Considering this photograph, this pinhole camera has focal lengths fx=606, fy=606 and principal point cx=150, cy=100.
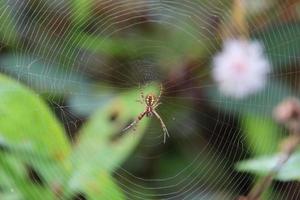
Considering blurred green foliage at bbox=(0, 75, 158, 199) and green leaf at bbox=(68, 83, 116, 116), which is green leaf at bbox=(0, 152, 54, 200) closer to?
blurred green foliage at bbox=(0, 75, 158, 199)

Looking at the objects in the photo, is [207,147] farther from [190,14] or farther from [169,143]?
[190,14]

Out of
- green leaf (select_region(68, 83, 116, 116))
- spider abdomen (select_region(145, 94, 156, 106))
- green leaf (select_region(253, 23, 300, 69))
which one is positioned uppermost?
green leaf (select_region(253, 23, 300, 69))

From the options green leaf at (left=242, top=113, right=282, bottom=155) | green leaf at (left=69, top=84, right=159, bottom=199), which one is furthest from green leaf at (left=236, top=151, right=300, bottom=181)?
green leaf at (left=69, top=84, right=159, bottom=199)

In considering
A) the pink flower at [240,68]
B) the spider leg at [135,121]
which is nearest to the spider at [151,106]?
the spider leg at [135,121]

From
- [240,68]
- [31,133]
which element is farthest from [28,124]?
[240,68]

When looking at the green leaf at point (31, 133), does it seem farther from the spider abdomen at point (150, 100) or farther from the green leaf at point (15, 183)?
the spider abdomen at point (150, 100)

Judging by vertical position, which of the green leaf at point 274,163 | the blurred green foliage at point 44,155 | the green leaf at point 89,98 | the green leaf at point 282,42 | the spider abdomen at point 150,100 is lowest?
the green leaf at point 274,163

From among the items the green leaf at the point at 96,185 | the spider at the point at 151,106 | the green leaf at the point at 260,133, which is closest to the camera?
the green leaf at the point at 96,185

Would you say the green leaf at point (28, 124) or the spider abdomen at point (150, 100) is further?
the spider abdomen at point (150, 100)

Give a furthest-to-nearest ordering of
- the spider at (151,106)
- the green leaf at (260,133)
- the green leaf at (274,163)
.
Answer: the spider at (151,106) → the green leaf at (260,133) → the green leaf at (274,163)
